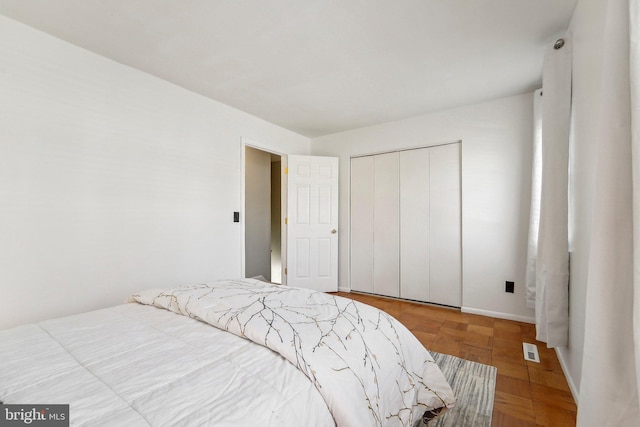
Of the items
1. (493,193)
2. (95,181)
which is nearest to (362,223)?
(493,193)

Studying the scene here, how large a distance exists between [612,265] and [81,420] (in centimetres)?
141

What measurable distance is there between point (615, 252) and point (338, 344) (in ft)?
2.83

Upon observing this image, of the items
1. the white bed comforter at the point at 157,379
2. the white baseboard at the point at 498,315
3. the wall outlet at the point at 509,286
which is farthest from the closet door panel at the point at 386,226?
the white bed comforter at the point at 157,379

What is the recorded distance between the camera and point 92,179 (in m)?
2.15

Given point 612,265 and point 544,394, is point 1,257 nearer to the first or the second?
point 612,265

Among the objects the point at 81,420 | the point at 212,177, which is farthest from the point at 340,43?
the point at 81,420

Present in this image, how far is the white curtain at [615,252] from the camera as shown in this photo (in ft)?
2.39

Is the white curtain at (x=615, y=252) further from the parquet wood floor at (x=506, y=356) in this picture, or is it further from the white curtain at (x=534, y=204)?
the white curtain at (x=534, y=204)

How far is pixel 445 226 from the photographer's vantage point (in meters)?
3.42

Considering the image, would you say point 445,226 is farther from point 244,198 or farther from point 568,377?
point 244,198

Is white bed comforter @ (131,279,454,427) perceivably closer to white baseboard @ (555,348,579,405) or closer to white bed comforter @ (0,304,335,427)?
white bed comforter @ (0,304,335,427)

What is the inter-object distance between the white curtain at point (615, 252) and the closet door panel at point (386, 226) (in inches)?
118

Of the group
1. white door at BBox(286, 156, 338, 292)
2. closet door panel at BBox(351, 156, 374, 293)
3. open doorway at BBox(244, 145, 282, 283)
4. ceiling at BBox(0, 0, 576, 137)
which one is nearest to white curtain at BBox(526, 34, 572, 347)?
ceiling at BBox(0, 0, 576, 137)

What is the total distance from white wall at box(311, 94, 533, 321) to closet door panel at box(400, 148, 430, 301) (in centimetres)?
37
